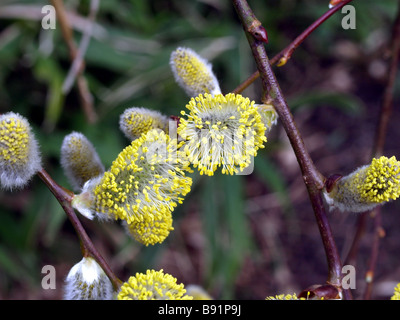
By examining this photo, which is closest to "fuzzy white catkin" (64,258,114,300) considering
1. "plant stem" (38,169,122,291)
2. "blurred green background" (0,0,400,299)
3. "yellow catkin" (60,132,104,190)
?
"plant stem" (38,169,122,291)

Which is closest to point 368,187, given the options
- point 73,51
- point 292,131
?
point 292,131

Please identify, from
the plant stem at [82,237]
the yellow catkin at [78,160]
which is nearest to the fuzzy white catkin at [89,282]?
the plant stem at [82,237]

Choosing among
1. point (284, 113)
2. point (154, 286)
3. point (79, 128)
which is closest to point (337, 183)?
point (284, 113)

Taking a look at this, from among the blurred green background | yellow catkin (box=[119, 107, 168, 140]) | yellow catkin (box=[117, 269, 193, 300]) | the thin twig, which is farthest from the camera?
the blurred green background

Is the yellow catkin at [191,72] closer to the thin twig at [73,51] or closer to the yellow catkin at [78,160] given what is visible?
the yellow catkin at [78,160]

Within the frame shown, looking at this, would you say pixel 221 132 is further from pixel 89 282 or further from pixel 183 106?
pixel 183 106

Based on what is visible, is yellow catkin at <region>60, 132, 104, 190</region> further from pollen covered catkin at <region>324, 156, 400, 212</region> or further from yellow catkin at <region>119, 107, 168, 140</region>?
pollen covered catkin at <region>324, 156, 400, 212</region>
